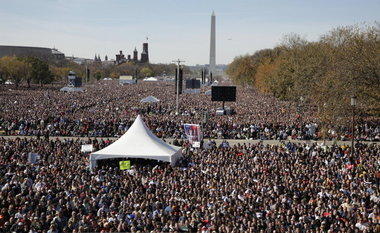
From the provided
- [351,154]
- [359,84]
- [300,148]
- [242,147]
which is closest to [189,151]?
[242,147]

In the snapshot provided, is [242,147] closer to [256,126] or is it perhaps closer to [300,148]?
[300,148]

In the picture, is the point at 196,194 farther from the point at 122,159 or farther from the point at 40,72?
the point at 40,72

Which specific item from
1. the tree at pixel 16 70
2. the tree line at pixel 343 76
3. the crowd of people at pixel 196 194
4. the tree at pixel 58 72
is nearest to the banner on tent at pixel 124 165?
the crowd of people at pixel 196 194

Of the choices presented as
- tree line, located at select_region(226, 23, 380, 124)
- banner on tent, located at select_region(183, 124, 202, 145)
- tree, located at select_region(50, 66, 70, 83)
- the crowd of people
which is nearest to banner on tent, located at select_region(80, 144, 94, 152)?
the crowd of people

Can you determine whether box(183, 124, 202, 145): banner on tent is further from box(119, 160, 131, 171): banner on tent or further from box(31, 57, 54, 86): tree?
box(31, 57, 54, 86): tree

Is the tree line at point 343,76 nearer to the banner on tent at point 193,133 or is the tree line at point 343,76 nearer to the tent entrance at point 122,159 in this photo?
the banner on tent at point 193,133

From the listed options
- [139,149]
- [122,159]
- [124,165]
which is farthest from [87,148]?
[124,165]

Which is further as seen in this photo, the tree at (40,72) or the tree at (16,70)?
the tree at (40,72)
